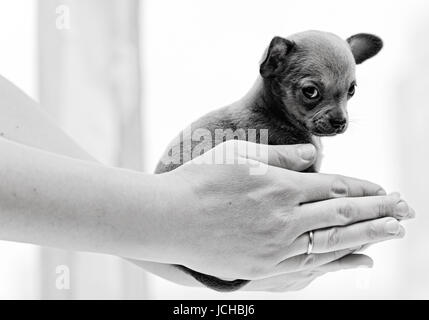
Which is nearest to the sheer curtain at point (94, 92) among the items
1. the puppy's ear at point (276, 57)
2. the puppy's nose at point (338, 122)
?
the puppy's ear at point (276, 57)

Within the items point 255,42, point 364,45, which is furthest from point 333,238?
point 255,42

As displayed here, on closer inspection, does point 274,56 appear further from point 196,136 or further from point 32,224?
point 32,224

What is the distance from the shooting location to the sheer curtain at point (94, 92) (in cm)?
180

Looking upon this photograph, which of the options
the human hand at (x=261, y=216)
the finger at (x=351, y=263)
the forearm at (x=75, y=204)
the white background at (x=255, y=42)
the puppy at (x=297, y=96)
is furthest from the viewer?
the white background at (x=255, y=42)

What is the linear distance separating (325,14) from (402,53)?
0.93ft

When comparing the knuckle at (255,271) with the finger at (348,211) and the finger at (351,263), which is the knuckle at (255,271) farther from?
the finger at (351,263)

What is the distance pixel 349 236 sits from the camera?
1.01 meters

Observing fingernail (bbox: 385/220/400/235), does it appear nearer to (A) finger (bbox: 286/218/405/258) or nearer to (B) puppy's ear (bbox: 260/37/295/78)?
(A) finger (bbox: 286/218/405/258)

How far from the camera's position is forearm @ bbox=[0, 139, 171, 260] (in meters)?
0.80

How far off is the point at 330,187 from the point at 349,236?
0.09 metres

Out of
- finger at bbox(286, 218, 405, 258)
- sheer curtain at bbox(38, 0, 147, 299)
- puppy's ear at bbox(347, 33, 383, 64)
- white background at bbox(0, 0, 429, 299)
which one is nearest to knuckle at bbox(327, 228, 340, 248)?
finger at bbox(286, 218, 405, 258)

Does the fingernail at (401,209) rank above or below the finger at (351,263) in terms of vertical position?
above

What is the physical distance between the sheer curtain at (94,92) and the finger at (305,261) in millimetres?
883
